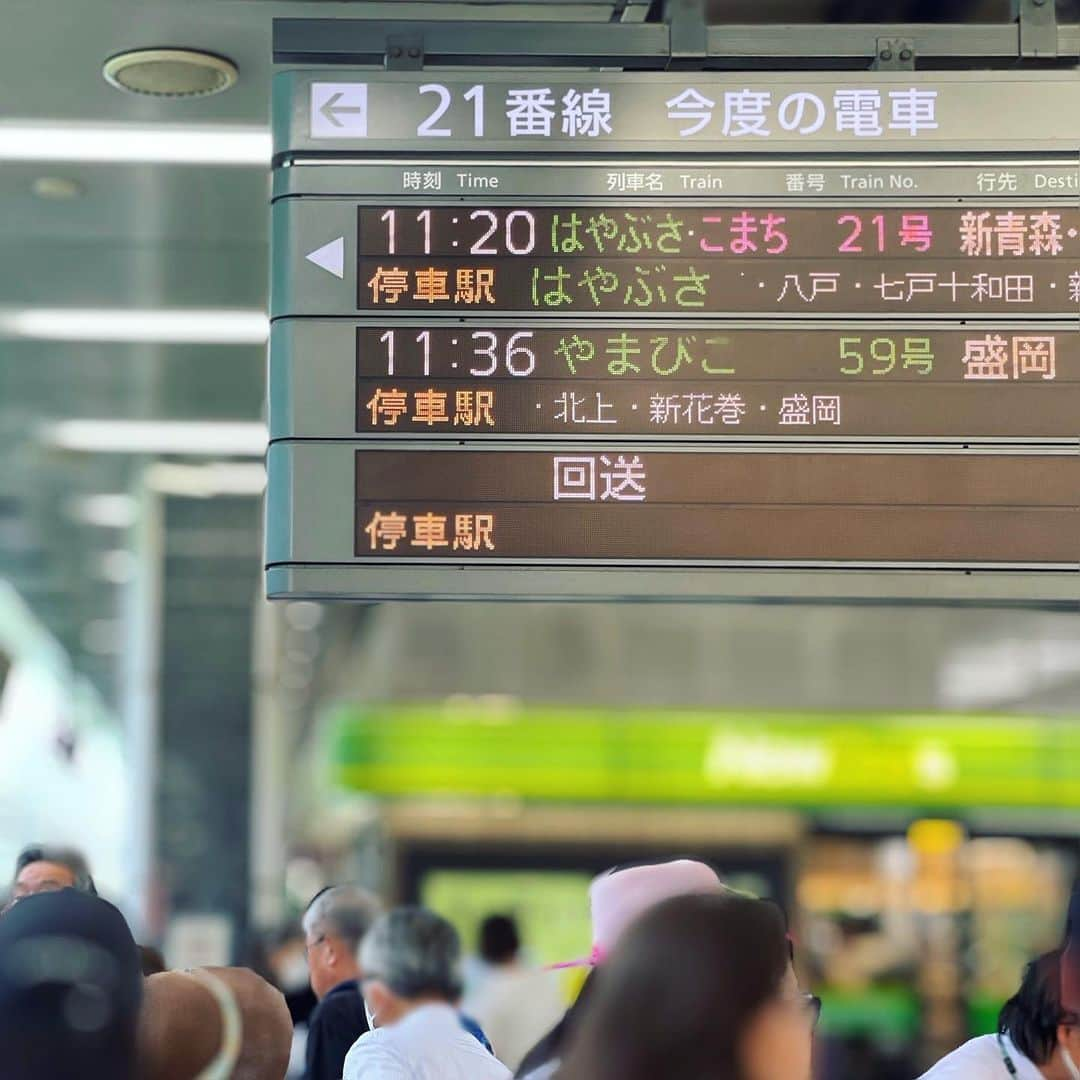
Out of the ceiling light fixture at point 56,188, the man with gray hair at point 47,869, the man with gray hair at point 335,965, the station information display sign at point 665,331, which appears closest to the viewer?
the station information display sign at point 665,331

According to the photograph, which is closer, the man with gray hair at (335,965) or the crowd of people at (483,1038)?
the crowd of people at (483,1038)

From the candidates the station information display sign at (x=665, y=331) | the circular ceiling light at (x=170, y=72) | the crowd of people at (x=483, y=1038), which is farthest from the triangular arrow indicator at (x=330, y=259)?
the crowd of people at (x=483, y=1038)

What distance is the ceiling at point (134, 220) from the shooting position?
472cm

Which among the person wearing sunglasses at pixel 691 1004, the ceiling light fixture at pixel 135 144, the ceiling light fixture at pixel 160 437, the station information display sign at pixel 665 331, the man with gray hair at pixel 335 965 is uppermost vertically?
the ceiling light fixture at pixel 135 144

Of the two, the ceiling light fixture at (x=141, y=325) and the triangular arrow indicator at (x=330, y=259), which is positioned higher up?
the ceiling light fixture at (x=141, y=325)

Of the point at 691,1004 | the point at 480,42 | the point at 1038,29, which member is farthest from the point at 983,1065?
the point at 480,42

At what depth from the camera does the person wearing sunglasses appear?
1845 millimetres

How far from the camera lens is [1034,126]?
4062 millimetres

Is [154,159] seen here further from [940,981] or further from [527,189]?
[940,981]

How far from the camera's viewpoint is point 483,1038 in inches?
192

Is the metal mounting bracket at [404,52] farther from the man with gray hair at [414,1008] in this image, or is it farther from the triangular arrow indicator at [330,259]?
the man with gray hair at [414,1008]

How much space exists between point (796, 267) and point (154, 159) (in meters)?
2.50

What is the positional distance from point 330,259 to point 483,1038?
6.86 feet

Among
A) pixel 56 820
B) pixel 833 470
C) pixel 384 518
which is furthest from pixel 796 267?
pixel 56 820
